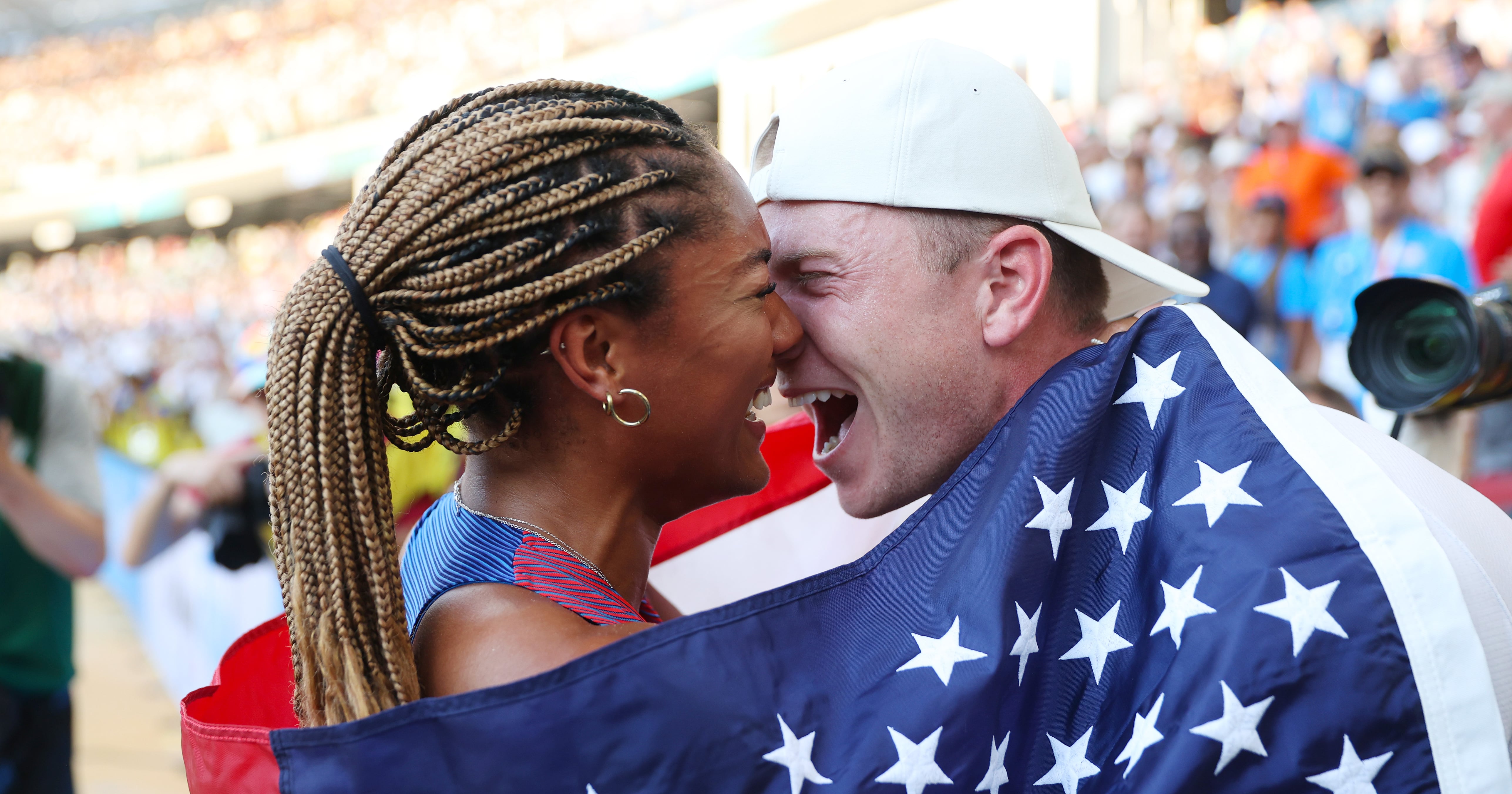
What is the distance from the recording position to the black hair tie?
4.33ft

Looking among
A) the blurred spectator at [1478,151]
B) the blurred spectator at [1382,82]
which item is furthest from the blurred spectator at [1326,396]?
the blurred spectator at [1382,82]

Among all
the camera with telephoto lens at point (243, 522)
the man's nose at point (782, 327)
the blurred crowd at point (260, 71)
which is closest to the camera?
the man's nose at point (782, 327)

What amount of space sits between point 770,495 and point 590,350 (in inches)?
42.1

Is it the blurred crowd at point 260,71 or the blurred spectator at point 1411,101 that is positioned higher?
the blurred crowd at point 260,71

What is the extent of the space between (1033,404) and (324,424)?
853 millimetres

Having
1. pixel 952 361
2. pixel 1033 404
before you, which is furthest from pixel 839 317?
pixel 1033 404

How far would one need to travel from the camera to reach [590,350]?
1399mm

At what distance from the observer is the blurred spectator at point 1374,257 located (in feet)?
17.9

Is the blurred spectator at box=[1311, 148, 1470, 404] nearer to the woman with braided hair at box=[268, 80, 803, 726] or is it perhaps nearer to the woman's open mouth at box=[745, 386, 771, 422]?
the woman's open mouth at box=[745, 386, 771, 422]

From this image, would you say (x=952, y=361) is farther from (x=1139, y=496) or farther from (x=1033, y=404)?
(x=1139, y=496)

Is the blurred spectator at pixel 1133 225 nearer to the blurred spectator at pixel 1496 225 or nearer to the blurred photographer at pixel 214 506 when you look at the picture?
the blurred spectator at pixel 1496 225

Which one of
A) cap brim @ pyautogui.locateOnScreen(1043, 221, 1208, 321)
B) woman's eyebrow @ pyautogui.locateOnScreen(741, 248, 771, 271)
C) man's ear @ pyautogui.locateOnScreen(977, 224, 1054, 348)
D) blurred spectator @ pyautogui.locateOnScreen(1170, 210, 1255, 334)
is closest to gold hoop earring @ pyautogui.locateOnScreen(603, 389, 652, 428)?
woman's eyebrow @ pyautogui.locateOnScreen(741, 248, 771, 271)

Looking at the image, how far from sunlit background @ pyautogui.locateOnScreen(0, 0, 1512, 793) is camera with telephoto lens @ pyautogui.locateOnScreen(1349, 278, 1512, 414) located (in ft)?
3.58

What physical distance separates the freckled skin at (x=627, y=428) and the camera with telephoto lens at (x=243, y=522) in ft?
7.28
